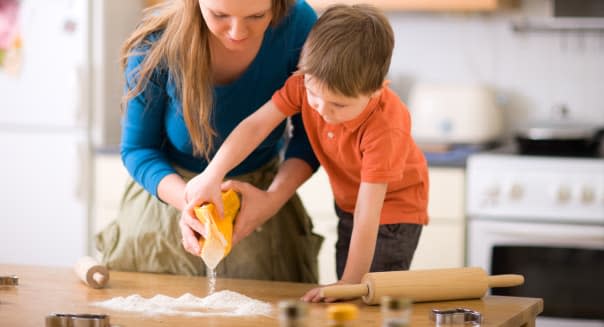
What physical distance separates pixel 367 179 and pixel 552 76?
6.99ft

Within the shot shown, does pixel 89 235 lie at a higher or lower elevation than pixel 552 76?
lower

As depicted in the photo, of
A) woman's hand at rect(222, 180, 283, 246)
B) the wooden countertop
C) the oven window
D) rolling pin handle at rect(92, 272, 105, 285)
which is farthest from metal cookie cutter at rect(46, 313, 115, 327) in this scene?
the oven window

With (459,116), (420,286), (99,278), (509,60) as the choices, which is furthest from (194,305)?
(509,60)

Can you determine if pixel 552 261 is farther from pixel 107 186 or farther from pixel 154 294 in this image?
pixel 154 294

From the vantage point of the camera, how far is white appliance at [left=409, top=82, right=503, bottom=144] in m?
3.50

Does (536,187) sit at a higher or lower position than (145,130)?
lower

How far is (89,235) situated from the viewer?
3.54m

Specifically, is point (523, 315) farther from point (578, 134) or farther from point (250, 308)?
point (578, 134)

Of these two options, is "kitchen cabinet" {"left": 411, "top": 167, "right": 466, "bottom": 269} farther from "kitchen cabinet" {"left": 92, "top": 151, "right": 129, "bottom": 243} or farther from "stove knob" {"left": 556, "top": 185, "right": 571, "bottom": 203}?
"kitchen cabinet" {"left": 92, "top": 151, "right": 129, "bottom": 243}

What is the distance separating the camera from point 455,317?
140 centimetres

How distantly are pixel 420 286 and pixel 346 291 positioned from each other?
0.12 meters

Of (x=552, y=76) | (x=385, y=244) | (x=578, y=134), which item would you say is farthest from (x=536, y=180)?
(x=385, y=244)

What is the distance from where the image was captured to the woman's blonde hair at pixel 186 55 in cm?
171

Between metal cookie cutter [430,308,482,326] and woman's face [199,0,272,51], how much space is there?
1.79ft
